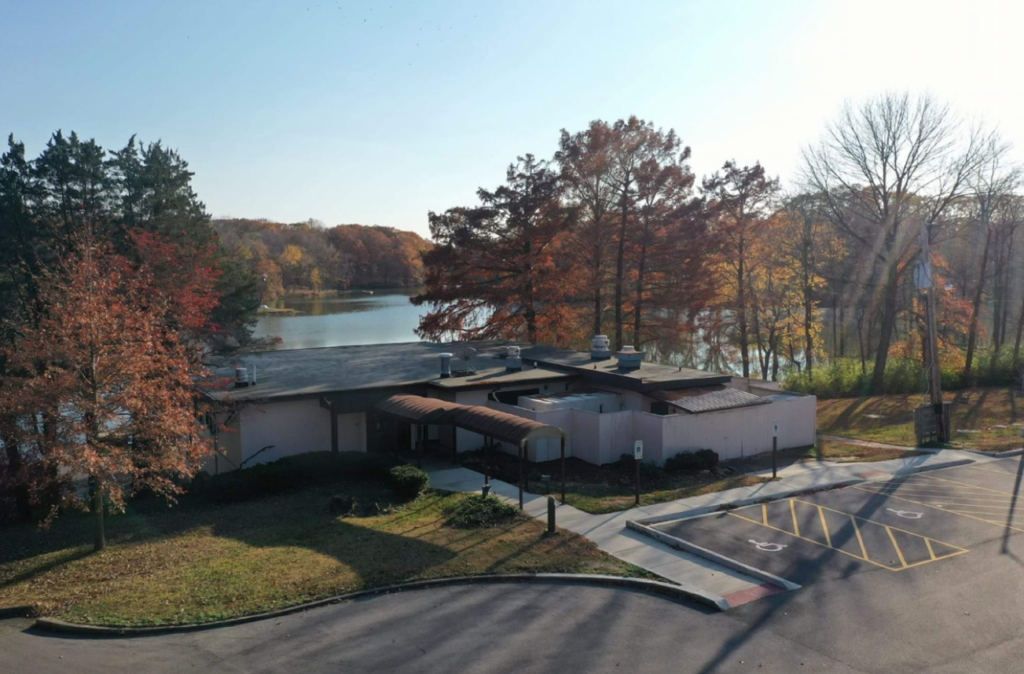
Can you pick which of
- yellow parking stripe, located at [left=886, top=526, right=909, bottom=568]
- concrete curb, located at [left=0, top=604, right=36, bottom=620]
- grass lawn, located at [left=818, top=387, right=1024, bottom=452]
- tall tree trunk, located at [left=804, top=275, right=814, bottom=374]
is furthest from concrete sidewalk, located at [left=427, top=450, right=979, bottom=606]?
tall tree trunk, located at [left=804, top=275, right=814, bottom=374]

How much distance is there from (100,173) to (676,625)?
22445mm

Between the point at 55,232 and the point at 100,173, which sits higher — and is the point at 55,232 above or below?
below

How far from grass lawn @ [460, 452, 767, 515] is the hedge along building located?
28.7 inches

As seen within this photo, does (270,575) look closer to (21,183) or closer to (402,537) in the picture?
(402,537)

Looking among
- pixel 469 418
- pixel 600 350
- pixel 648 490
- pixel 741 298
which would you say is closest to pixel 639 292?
pixel 741 298

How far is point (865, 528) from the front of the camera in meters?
15.6

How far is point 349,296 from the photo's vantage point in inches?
3607

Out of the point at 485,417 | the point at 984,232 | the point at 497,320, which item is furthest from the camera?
the point at 984,232

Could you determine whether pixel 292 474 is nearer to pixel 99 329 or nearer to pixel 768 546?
pixel 99 329

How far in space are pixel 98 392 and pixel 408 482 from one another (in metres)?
6.71

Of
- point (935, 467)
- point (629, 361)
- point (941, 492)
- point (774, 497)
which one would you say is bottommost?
point (935, 467)

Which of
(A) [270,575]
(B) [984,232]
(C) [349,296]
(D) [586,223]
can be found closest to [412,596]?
(A) [270,575]

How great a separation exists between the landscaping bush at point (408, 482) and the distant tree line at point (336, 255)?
221 feet

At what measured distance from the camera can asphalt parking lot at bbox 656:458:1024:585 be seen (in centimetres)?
1356
